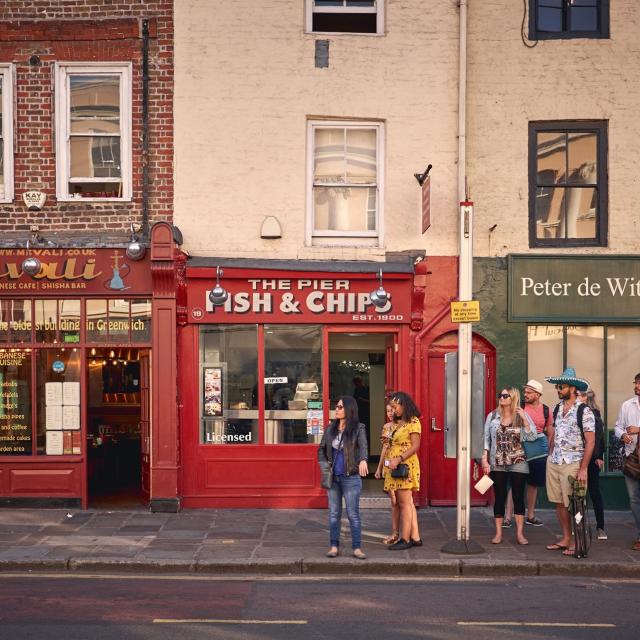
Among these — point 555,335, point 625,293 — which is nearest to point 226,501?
point 555,335

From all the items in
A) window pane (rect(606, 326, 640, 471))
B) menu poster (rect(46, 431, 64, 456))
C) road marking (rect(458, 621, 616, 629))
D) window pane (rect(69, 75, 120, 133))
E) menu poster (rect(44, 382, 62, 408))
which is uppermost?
window pane (rect(69, 75, 120, 133))

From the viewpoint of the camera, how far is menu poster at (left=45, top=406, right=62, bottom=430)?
43.7 ft

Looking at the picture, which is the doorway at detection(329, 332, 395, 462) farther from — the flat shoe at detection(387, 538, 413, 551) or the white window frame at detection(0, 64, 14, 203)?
the white window frame at detection(0, 64, 14, 203)

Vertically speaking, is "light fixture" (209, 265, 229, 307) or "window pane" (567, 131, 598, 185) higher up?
"window pane" (567, 131, 598, 185)

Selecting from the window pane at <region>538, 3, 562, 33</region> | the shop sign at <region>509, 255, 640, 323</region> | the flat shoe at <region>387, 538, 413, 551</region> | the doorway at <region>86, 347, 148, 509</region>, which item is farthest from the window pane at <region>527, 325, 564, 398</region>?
the doorway at <region>86, 347, 148, 509</region>

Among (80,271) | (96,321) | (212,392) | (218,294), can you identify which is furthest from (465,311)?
(80,271)

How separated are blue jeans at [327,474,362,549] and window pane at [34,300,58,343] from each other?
17.3ft

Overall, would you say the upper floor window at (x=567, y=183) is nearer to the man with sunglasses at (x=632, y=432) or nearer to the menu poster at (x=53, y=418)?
the man with sunglasses at (x=632, y=432)

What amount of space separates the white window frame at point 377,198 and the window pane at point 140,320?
2.60 m

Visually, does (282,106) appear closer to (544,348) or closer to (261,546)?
(544,348)

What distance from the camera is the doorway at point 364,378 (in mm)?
15188

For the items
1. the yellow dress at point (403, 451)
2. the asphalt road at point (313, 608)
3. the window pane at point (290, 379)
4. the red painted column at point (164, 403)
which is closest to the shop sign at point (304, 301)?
the window pane at point (290, 379)

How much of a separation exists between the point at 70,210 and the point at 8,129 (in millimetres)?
1521

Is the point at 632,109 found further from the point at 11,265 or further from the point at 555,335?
the point at 11,265
